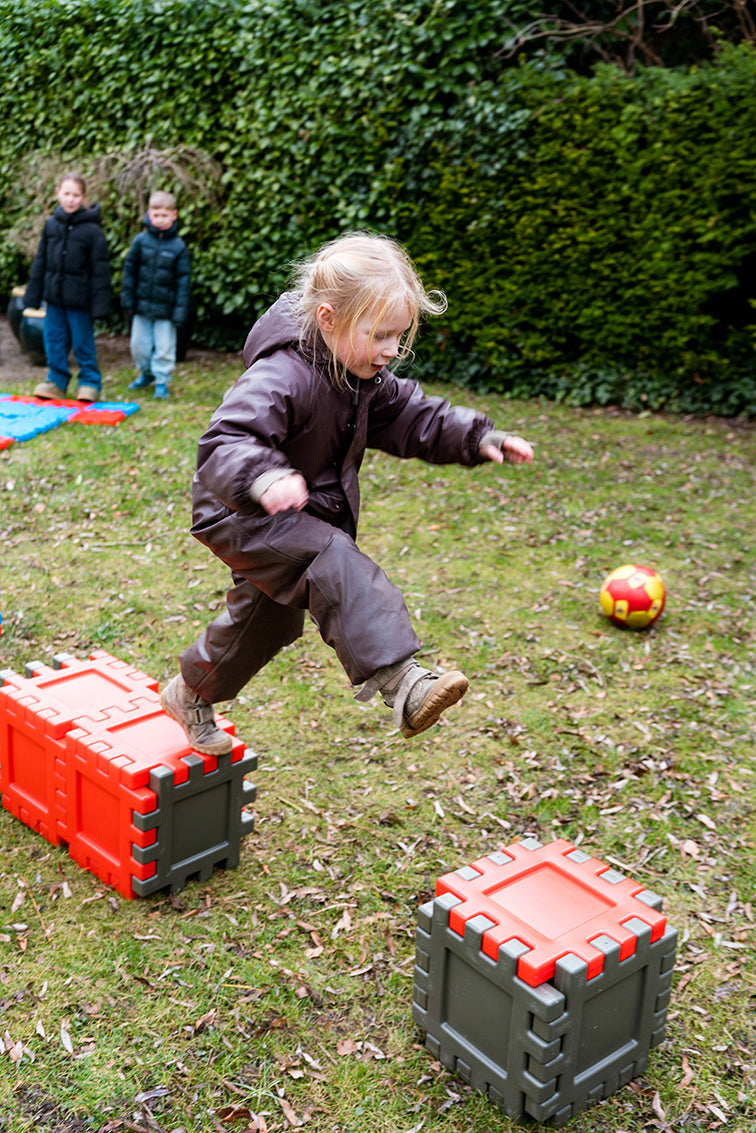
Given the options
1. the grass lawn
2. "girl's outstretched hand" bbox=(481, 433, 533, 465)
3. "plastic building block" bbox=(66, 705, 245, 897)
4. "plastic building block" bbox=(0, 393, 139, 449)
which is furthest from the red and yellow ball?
"plastic building block" bbox=(0, 393, 139, 449)

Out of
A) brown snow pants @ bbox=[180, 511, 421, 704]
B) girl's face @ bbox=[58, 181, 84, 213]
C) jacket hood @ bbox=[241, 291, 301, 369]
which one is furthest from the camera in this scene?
girl's face @ bbox=[58, 181, 84, 213]

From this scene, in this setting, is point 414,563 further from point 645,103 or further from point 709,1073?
point 645,103

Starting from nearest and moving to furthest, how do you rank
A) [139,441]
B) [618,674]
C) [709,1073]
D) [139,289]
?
[709,1073] → [618,674] → [139,441] → [139,289]

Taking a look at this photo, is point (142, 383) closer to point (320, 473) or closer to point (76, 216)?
point (76, 216)

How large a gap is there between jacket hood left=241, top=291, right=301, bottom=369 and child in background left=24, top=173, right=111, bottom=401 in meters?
6.48

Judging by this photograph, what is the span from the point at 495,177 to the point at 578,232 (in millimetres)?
952

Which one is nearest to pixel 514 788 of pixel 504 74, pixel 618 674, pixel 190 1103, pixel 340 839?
pixel 340 839

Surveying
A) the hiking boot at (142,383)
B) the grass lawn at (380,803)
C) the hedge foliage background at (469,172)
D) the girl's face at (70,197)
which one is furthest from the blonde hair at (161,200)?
the grass lawn at (380,803)

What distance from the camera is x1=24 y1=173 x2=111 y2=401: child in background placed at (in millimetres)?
9102

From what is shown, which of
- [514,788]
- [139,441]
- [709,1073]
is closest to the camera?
[709,1073]

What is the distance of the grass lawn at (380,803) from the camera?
114 inches

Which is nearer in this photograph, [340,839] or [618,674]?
[340,839]

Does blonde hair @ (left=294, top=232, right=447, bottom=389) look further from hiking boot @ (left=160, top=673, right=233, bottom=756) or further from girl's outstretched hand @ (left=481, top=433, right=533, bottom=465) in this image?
hiking boot @ (left=160, top=673, right=233, bottom=756)

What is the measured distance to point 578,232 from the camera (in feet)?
31.8
